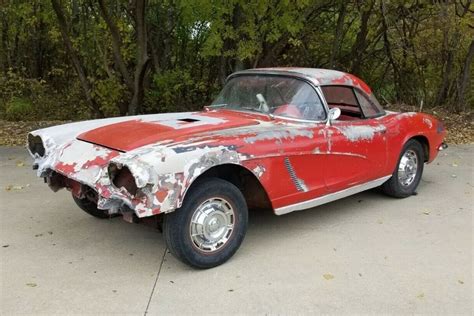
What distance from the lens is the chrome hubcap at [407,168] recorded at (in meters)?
5.64

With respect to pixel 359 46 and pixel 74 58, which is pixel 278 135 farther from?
pixel 359 46

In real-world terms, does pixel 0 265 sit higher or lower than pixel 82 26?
lower

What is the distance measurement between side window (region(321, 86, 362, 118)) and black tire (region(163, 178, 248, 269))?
186 centimetres

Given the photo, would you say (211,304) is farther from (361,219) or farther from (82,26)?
(82,26)

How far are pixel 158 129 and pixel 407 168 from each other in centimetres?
321

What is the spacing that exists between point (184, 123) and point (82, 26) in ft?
26.4

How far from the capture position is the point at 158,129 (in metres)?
4.04

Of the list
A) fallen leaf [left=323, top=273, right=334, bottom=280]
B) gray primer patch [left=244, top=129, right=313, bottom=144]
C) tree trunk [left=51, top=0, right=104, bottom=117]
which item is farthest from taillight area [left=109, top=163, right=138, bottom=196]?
tree trunk [left=51, top=0, right=104, bottom=117]

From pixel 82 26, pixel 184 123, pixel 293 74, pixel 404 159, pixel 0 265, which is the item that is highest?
pixel 82 26

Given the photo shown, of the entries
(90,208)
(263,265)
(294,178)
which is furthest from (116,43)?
(263,265)

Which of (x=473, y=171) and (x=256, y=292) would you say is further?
(x=473, y=171)

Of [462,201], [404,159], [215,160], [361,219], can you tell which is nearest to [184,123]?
[215,160]

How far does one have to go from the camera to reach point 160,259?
3992 millimetres

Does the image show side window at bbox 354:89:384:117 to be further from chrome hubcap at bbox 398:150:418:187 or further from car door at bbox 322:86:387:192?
chrome hubcap at bbox 398:150:418:187
